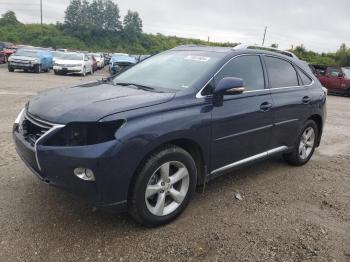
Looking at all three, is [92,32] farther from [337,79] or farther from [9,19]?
[337,79]

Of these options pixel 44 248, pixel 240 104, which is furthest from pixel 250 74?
pixel 44 248

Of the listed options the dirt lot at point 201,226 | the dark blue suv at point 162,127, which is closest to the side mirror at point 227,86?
the dark blue suv at point 162,127

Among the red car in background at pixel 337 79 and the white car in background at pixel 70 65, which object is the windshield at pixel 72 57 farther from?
the red car in background at pixel 337 79

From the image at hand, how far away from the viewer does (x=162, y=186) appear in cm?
353

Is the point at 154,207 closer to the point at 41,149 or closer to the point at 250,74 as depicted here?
the point at 41,149

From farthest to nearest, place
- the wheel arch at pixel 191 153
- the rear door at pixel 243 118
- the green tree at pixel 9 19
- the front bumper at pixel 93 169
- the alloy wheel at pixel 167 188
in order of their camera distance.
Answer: the green tree at pixel 9 19, the rear door at pixel 243 118, the alloy wheel at pixel 167 188, the wheel arch at pixel 191 153, the front bumper at pixel 93 169

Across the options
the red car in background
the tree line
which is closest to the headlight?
the red car in background

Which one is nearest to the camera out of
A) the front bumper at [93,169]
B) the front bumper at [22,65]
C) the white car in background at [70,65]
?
the front bumper at [93,169]

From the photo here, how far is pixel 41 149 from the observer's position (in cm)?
315

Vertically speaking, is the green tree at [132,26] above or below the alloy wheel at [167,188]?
above

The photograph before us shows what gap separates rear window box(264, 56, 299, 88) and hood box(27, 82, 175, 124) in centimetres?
180

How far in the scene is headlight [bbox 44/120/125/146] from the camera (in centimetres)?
307

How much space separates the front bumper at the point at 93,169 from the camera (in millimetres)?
3010

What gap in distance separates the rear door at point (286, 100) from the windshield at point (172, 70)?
993 millimetres
